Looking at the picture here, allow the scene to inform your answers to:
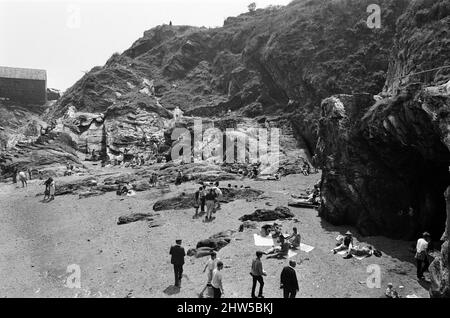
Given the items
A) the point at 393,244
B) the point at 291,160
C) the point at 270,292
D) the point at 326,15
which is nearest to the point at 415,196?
the point at 393,244

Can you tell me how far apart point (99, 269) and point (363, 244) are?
12.2 metres

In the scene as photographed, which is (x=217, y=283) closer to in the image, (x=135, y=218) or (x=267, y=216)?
(x=267, y=216)

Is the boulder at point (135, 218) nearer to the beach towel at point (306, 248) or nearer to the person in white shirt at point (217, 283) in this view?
the beach towel at point (306, 248)

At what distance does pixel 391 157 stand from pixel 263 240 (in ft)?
25.8

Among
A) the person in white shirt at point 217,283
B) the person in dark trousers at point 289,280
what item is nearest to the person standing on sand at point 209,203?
the person in white shirt at point 217,283

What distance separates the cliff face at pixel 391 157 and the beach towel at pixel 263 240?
16.3 ft

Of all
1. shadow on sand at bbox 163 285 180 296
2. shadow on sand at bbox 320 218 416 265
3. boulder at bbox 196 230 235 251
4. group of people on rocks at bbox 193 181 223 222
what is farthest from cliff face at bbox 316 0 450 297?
shadow on sand at bbox 163 285 180 296

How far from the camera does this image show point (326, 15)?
192 feet

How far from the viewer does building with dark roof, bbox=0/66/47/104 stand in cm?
8550

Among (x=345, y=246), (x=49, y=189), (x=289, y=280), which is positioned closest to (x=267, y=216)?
(x=345, y=246)

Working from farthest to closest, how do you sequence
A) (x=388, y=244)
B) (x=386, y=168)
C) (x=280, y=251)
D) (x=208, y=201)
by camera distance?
(x=208, y=201) < (x=386, y=168) < (x=388, y=244) < (x=280, y=251)

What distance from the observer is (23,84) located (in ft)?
286

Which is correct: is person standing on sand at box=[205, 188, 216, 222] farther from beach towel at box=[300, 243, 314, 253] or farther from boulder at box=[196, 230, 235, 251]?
beach towel at box=[300, 243, 314, 253]

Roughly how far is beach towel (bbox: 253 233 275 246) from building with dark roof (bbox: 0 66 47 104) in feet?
267
